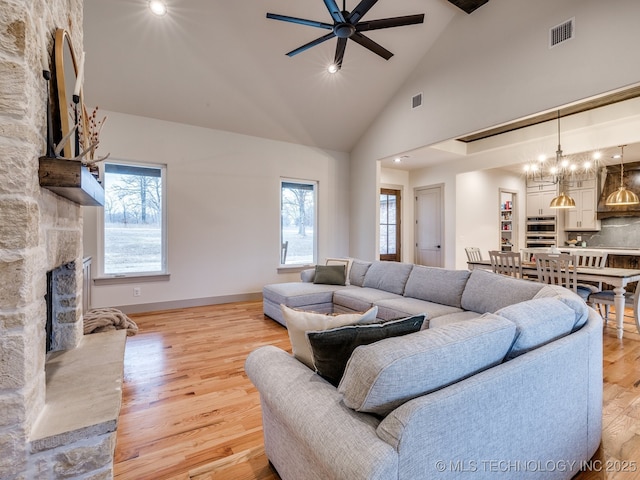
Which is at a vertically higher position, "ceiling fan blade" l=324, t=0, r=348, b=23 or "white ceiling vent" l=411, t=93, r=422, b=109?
"white ceiling vent" l=411, t=93, r=422, b=109

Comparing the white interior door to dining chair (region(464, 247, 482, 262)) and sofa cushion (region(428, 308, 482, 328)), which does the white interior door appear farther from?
sofa cushion (region(428, 308, 482, 328))

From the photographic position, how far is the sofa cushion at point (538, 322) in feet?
4.33

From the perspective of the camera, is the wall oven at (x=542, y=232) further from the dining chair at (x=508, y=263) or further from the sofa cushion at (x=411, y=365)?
the sofa cushion at (x=411, y=365)

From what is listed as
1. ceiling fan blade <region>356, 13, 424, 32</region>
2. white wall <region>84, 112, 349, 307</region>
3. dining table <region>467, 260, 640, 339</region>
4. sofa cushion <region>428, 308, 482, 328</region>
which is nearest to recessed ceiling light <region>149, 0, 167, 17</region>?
white wall <region>84, 112, 349, 307</region>

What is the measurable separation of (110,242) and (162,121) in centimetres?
190

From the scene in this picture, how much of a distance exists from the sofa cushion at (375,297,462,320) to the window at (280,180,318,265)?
9.32ft

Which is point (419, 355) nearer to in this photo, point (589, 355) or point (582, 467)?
point (589, 355)

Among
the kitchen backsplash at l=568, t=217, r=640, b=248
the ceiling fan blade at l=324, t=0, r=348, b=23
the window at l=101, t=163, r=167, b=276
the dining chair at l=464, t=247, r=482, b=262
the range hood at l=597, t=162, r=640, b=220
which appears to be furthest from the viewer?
the kitchen backsplash at l=568, t=217, r=640, b=248

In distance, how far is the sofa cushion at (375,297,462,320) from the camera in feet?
9.46

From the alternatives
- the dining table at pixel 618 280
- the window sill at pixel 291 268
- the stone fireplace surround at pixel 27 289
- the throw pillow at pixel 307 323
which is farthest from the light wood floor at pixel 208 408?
the window sill at pixel 291 268

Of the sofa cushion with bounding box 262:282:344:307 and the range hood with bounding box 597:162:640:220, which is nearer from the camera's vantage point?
the sofa cushion with bounding box 262:282:344:307

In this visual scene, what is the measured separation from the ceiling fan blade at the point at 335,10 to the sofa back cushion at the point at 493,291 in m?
2.63

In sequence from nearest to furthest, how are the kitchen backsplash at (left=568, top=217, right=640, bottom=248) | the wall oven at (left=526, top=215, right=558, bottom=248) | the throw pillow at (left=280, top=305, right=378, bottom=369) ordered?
the throw pillow at (left=280, top=305, right=378, bottom=369)
the kitchen backsplash at (left=568, top=217, right=640, bottom=248)
the wall oven at (left=526, top=215, right=558, bottom=248)

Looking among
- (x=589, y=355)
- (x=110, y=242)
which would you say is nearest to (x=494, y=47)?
(x=589, y=355)
